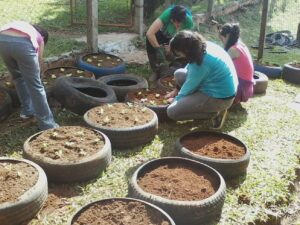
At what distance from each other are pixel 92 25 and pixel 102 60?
1.05 meters

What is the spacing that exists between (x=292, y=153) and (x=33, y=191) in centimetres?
339

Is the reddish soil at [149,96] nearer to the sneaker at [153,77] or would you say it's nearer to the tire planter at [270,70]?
the sneaker at [153,77]

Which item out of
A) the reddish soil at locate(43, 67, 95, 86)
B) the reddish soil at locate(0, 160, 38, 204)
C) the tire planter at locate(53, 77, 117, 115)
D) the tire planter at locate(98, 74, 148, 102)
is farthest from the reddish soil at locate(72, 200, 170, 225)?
the reddish soil at locate(43, 67, 95, 86)

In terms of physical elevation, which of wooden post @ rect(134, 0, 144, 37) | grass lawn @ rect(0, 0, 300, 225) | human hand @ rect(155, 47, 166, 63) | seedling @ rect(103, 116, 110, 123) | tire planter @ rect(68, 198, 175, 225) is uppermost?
wooden post @ rect(134, 0, 144, 37)

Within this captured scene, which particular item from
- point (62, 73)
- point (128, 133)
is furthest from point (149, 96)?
point (62, 73)

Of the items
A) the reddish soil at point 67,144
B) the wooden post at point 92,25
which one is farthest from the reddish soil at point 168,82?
the reddish soil at point 67,144

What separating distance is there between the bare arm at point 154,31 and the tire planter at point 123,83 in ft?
2.79

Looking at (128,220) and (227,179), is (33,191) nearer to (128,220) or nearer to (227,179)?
(128,220)

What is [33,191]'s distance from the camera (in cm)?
381

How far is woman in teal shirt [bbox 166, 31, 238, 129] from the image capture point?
517cm

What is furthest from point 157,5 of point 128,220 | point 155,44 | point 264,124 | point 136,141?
point 128,220

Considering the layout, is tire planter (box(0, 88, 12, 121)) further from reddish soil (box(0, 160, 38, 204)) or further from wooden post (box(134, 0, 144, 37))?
wooden post (box(134, 0, 144, 37))

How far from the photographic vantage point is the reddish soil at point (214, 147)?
4902mm

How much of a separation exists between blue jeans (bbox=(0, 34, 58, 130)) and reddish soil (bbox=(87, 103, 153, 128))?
578mm
